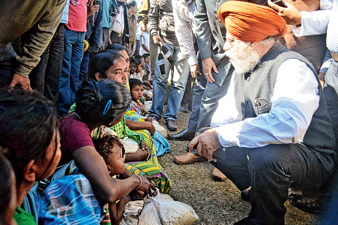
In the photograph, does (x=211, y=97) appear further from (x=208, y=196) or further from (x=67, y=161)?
(x=67, y=161)

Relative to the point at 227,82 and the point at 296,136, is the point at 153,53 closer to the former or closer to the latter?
the point at 227,82

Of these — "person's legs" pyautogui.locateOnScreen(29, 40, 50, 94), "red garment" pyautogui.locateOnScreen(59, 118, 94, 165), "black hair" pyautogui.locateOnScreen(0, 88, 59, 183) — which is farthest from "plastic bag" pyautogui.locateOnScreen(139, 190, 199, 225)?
"person's legs" pyautogui.locateOnScreen(29, 40, 50, 94)

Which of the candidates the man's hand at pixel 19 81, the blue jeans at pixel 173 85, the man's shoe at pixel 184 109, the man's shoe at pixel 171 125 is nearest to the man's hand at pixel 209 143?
the man's hand at pixel 19 81

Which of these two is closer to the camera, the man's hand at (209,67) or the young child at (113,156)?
the young child at (113,156)

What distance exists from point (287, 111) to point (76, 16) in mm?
2651

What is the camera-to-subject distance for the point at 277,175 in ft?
4.73

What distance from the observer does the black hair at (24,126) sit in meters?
0.73

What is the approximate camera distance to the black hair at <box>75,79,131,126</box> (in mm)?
1502

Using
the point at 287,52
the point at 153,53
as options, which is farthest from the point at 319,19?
the point at 153,53

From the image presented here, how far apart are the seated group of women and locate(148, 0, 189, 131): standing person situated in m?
1.68

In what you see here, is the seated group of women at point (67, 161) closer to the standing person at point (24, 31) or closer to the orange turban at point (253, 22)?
the standing person at point (24, 31)

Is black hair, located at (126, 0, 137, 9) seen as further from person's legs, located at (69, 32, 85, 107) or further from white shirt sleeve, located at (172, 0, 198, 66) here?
person's legs, located at (69, 32, 85, 107)

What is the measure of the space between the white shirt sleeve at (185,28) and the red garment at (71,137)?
2112 mm

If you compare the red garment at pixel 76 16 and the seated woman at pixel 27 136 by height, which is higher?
the red garment at pixel 76 16
